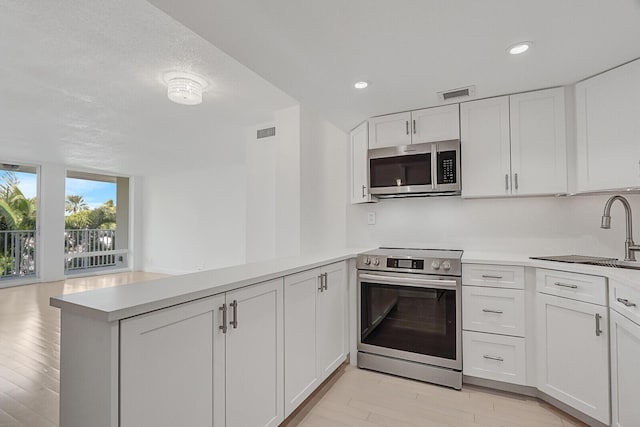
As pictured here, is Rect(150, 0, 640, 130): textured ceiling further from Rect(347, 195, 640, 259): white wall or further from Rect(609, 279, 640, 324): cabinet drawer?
Rect(609, 279, 640, 324): cabinet drawer

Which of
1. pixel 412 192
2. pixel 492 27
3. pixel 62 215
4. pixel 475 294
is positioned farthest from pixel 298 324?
pixel 62 215

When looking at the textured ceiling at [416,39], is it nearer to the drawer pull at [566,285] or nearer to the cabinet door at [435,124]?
the cabinet door at [435,124]

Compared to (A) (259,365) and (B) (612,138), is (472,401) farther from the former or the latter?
(B) (612,138)

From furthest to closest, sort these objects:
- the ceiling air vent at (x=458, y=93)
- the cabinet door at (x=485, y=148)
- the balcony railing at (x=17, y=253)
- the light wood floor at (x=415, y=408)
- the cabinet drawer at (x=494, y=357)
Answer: the balcony railing at (x=17, y=253), the cabinet door at (x=485, y=148), the ceiling air vent at (x=458, y=93), the cabinet drawer at (x=494, y=357), the light wood floor at (x=415, y=408)

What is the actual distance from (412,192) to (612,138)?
1349mm

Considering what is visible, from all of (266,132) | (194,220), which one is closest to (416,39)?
(266,132)

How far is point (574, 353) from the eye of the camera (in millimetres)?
1867

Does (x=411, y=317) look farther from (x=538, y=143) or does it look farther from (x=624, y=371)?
(x=538, y=143)

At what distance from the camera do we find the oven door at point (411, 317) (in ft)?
7.46

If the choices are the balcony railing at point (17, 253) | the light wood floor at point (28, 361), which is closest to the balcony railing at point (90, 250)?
the balcony railing at point (17, 253)

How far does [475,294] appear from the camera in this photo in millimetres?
2254

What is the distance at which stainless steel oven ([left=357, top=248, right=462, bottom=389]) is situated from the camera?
227 centimetres

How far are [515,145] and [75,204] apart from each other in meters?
8.42

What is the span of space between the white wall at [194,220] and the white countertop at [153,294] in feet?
14.1
